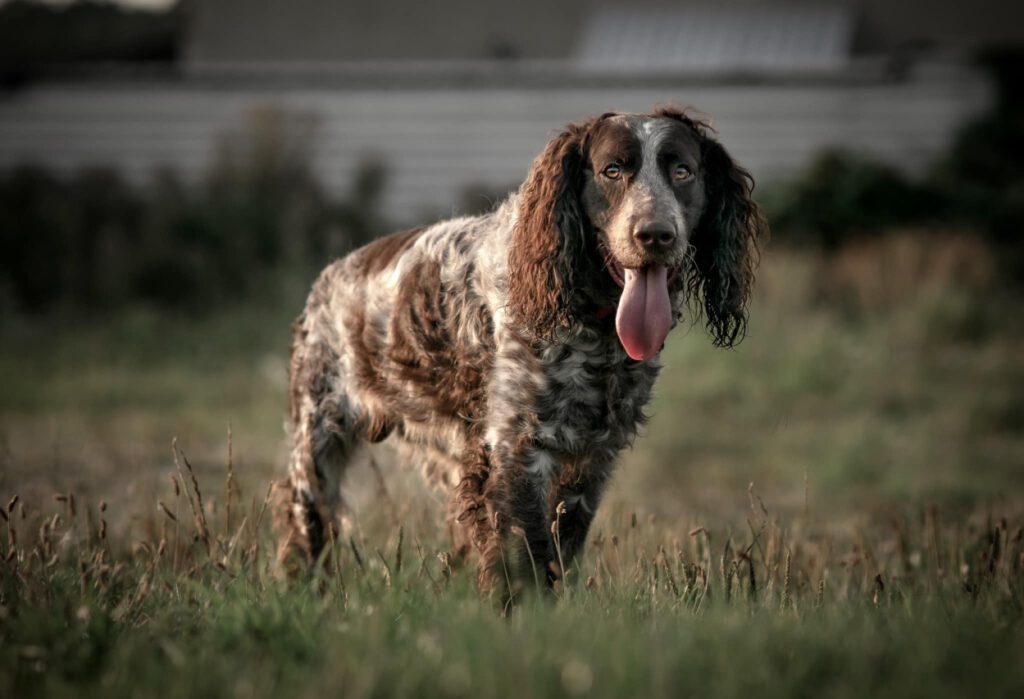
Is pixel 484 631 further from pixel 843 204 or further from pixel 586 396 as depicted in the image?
pixel 843 204

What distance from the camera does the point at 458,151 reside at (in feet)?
63.0

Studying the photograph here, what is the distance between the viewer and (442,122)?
1931 cm

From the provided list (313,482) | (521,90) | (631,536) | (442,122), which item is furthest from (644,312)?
(442,122)

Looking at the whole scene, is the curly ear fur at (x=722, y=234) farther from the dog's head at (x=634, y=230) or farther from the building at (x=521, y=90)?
the building at (x=521, y=90)

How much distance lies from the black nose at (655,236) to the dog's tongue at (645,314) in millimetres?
101

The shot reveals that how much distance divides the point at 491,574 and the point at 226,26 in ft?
68.3

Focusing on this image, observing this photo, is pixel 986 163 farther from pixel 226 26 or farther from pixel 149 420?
pixel 226 26

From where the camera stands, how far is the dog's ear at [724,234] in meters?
4.95

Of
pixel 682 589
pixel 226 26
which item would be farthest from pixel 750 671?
pixel 226 26

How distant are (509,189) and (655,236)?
35.9 ft

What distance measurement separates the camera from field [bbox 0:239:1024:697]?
3236mm

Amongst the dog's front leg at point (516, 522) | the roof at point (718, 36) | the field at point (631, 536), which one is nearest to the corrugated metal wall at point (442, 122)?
the roof at point (718, 36)

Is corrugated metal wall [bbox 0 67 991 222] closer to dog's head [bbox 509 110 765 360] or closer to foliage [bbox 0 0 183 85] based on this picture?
foliage [bbox 0 0 183 85]

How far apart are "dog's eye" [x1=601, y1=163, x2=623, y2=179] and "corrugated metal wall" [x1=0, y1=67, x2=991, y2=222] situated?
43.0 ft
